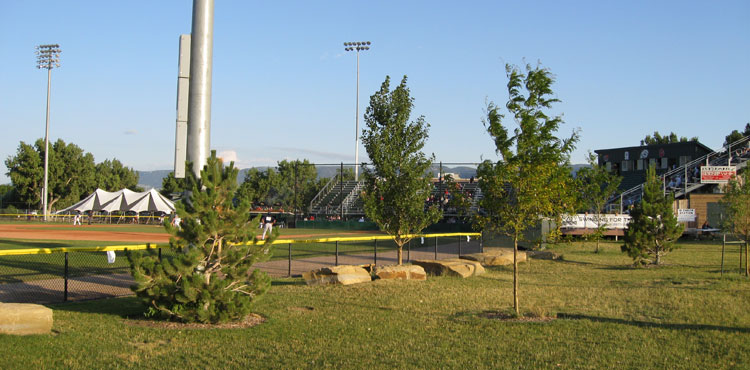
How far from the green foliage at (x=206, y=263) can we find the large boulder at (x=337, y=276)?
14.6 ft

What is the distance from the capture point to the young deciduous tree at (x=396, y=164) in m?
18.1

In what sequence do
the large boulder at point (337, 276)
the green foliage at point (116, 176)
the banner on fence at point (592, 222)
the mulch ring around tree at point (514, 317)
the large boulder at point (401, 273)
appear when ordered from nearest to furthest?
the mulch ring around tree at point (514, 317) → the large boulder at point (337, 276) → the large boulder at point (401, 273) → the banner on fence at point (592, 222) → the green foliage at point (116, 176)

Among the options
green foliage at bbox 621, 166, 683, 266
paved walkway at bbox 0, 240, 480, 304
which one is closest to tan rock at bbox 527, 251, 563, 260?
green foliage at bbox 621, 166, 683, 266

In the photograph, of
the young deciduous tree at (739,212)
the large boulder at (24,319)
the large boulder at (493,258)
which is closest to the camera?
the large boulder at (24,319)

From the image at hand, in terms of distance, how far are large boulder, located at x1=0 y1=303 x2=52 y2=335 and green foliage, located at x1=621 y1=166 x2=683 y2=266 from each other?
722 inches

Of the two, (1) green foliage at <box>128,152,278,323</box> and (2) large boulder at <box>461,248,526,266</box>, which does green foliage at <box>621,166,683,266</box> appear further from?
(1) green foliage at <box>128,152,278,323</box>

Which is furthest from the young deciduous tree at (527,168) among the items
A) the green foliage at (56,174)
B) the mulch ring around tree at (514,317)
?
the green foliage at (56,174)

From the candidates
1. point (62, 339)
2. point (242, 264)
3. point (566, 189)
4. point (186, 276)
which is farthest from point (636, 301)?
point (62, 339)

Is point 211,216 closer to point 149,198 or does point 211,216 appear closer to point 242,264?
point 242,264

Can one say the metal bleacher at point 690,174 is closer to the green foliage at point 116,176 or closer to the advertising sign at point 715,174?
the advertising sign at point 715,174

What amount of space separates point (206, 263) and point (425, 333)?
368 cm

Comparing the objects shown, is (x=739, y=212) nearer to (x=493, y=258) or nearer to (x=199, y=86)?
(x=493, y=258)

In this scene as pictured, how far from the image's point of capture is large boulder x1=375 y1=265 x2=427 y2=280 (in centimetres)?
1602

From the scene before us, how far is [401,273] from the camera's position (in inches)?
634
